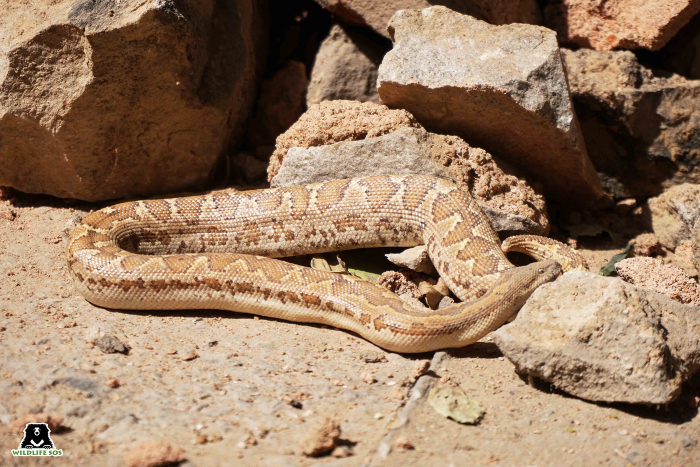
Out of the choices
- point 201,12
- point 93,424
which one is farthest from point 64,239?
point 93,424

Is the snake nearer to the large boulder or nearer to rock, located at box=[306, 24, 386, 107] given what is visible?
the large boulder

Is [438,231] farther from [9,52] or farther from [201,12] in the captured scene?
[9,52]

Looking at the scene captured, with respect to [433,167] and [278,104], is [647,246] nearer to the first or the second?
[433,167]

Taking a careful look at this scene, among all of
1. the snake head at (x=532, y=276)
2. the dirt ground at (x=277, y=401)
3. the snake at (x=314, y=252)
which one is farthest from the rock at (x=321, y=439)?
the snake head at (x=532, y=276)

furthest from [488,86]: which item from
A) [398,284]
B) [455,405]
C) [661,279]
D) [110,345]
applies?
[110,345]

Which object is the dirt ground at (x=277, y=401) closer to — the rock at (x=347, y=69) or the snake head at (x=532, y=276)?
the snake head at (x=532, y=276)

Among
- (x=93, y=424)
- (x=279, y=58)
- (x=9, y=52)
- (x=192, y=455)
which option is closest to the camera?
(x=192, y=455)
